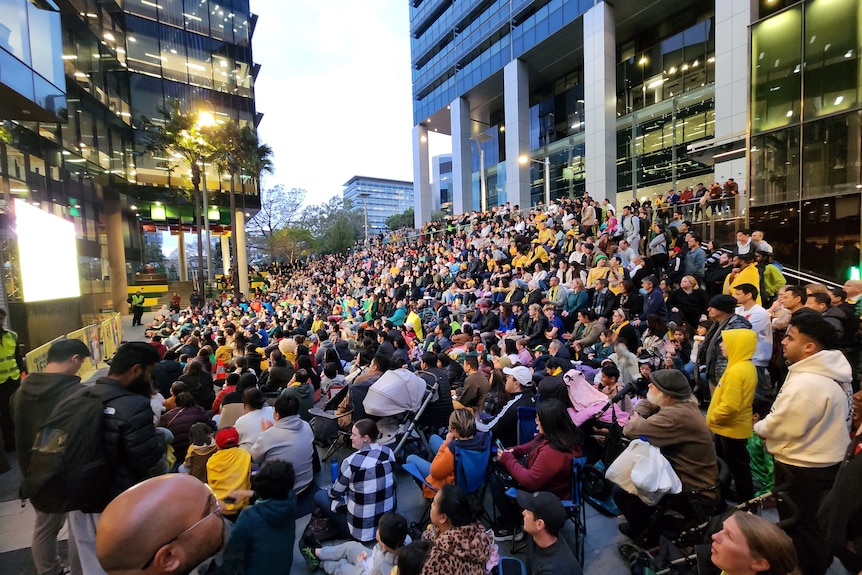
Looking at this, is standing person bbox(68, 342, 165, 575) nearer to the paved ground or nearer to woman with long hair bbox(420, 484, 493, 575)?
the paved ground

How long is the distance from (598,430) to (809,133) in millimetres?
12223

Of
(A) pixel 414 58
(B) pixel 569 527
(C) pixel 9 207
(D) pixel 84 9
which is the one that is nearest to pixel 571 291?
(B) pixel 569 527

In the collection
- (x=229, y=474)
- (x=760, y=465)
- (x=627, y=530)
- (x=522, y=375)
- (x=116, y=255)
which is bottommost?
(x=627, y=530)

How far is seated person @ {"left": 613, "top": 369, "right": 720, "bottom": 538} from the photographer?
2920 mm

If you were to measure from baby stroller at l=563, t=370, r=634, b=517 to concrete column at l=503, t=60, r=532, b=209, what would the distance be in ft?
72.1

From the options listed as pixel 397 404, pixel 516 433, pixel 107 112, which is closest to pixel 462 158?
pixel 107 112

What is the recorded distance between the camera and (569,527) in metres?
3.57

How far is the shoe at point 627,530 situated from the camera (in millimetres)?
3263

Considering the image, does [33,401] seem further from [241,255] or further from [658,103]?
[241,255]

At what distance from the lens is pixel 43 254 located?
24.8 ft

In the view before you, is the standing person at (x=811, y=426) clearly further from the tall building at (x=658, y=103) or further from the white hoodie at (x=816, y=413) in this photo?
the tall building at (x=658, y=103)

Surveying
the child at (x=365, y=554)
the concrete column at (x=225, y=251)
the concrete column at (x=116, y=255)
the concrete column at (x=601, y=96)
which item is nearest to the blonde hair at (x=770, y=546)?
the child at (x=365, y=554)

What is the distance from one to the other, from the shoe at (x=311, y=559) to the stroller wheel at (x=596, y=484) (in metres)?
2.68

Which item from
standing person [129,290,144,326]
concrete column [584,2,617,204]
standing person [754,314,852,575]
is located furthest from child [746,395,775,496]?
standing person [129,290,144,326]
